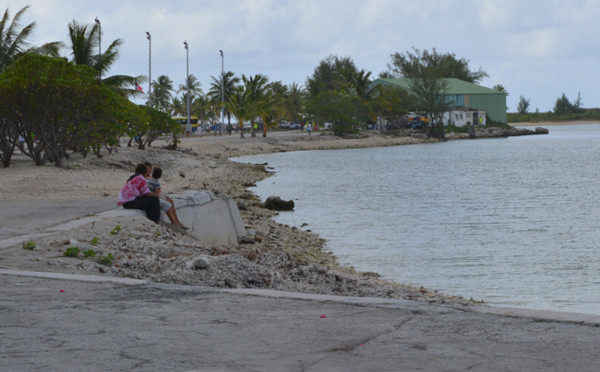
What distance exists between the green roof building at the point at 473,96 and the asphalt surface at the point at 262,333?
10528cm

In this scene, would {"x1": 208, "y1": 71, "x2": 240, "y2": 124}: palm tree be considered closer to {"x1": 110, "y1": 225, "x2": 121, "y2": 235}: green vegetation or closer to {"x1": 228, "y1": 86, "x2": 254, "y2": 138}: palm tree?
{"x1": 228, "y1": 86, "x2": 254, "y2": 138}: palm tree

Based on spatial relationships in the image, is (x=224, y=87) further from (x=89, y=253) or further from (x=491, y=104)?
(x=89, y=253)

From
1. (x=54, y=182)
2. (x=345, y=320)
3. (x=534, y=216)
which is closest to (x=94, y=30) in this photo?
(x=54, y=182)

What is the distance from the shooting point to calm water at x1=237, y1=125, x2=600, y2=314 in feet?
47.8

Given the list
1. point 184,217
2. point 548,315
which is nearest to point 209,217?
point 184,217

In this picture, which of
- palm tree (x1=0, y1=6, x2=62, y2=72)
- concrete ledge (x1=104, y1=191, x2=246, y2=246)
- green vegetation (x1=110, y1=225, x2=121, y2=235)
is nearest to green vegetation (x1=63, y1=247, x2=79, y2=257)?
green vegetation (x1=110, y1=225, x2=121, y2=235)

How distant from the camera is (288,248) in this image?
17.2m

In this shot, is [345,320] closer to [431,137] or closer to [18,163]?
[18,163]

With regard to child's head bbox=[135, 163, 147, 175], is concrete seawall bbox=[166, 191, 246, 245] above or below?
below

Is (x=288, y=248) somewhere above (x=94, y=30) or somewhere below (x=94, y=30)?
below

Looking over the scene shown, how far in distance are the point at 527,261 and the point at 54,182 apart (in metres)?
13.5

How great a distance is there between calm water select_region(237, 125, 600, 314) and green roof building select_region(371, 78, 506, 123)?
6510cm

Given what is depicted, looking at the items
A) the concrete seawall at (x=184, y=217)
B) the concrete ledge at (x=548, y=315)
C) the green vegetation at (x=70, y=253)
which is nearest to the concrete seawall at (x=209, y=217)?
the concrete seawall at (x=184, y=217)

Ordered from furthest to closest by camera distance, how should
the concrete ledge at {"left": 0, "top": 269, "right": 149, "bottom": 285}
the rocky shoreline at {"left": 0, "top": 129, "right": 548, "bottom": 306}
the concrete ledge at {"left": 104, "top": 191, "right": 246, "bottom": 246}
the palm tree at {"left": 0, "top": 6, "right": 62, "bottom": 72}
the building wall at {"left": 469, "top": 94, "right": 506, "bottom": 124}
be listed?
the building wall at {"left": 469, "top": 94, "right": 506, "bottom": 124}
the palm tree at {"left": 0, "top": 6, "right": 62, "bottom": 72}
the concrete ledge at {"left": 104, "top": 191, "right": 246, "bottom": 246}
the rocky shoreline at {"left": 0, "top": 129, "right": 548, "bottom": 306}
the concrete ledge at {"left": 0, "top": 269, "right": 149, "bottom": 285}
